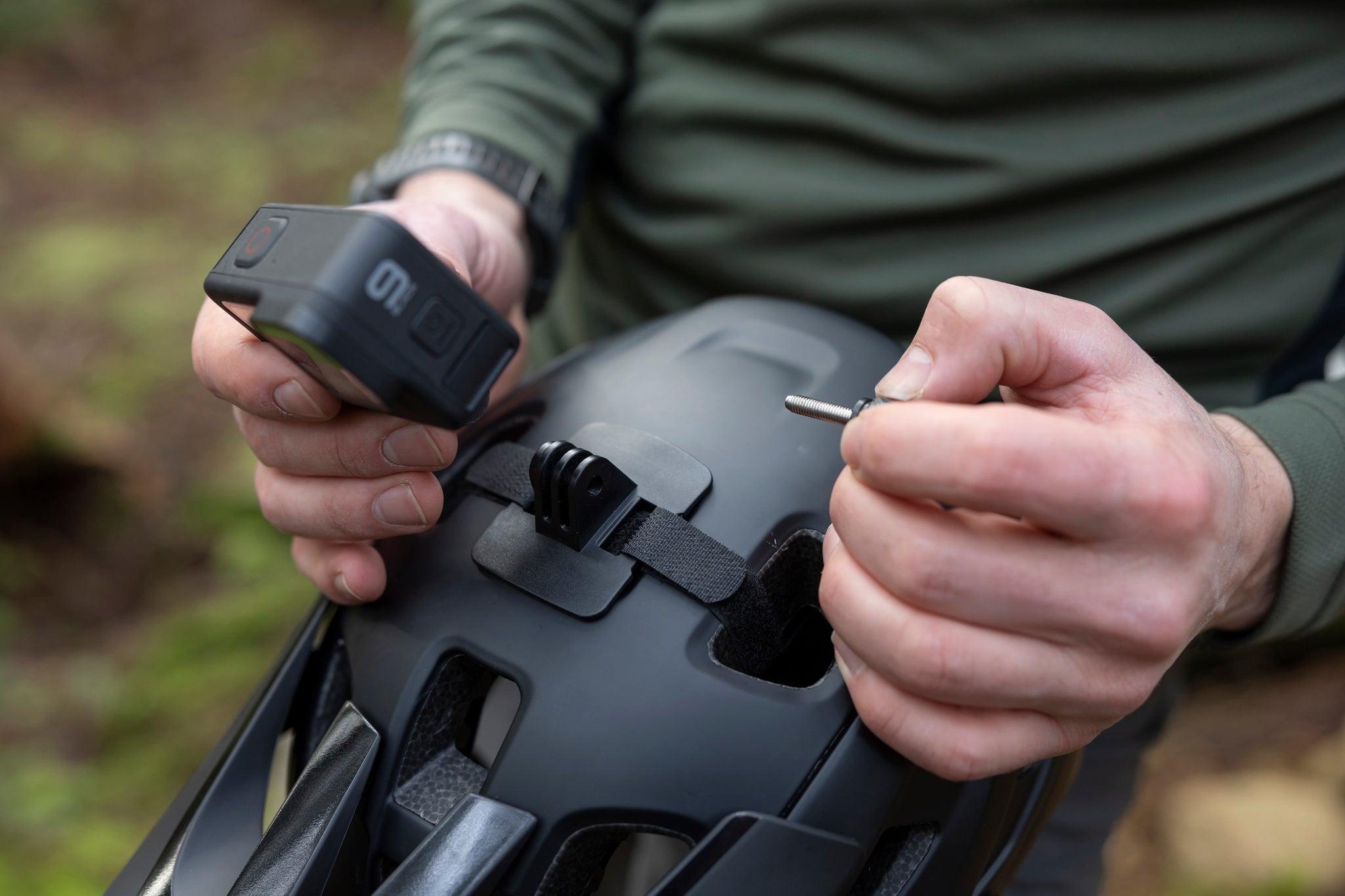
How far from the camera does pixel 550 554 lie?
0.71 meters

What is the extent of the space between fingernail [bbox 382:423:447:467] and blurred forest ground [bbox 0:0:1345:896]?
1.42 meters

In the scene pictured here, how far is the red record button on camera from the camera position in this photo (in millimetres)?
572

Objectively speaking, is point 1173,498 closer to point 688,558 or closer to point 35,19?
point 688,558

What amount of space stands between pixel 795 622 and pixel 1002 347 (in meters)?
0.34

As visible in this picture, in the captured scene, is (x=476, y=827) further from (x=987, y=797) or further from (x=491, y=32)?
(x=491, y=32)

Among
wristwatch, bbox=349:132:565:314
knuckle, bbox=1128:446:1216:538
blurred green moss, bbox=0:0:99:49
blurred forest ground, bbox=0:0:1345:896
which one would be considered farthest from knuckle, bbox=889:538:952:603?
blurred green moss, bbox=0:0:99:49

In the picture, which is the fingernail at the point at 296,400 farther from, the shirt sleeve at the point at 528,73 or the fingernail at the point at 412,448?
the shirt sleeve at the point at 528,73

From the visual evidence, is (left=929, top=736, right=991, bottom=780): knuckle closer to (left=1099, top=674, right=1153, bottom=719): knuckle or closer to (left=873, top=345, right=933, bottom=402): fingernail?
(left=1099, top=674, right=1153, bottom=719): knuckle

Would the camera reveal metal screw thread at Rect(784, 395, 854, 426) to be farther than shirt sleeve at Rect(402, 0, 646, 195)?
No

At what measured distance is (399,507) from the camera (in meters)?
0.71

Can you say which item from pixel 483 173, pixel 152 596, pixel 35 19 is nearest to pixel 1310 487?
pixel 483 173

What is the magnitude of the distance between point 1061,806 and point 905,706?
602 mm

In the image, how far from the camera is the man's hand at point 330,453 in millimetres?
657

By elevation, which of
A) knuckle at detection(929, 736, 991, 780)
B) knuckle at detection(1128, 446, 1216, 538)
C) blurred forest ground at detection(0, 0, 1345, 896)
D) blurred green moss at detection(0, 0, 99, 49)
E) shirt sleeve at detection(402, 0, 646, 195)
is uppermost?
blurred green moss at detection(0, 0, 99, 49)
